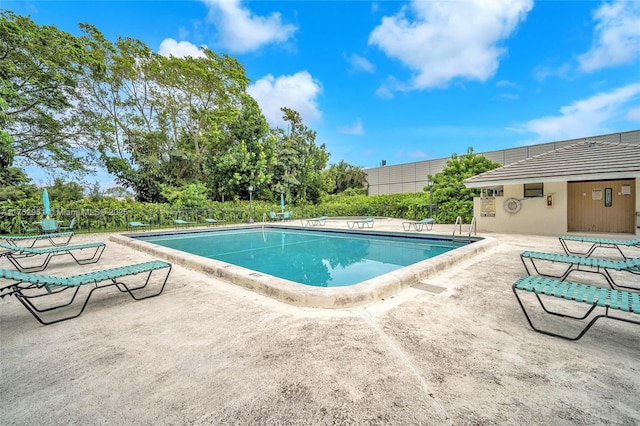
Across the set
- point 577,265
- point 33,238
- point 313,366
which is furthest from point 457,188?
point 33,238

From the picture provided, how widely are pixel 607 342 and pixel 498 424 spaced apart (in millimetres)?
1756

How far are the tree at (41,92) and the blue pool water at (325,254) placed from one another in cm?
1234

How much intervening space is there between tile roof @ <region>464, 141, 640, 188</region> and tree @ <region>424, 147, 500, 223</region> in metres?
2.57

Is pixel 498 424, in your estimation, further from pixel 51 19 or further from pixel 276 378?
pixel 51 19

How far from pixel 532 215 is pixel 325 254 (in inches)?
322

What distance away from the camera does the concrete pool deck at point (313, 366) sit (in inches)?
61.4

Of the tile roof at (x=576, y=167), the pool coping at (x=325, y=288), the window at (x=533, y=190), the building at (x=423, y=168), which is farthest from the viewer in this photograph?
the building at (x=423, y=168)

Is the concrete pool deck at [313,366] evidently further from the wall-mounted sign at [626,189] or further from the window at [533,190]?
the wall-mounted sign at [626,189]

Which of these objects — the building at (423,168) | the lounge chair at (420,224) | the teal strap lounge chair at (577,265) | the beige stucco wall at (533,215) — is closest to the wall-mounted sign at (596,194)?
the beige stucco wall at (533,215)

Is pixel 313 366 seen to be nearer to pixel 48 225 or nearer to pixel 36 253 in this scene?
pixel 36 253

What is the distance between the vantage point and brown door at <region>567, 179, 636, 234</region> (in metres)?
9.32

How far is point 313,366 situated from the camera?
200cm

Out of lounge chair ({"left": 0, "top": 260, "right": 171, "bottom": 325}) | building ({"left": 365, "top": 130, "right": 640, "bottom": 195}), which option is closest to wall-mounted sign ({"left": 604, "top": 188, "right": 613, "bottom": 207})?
building ({"left": 365, "top": 130, "right": 640, "bottom": 195})

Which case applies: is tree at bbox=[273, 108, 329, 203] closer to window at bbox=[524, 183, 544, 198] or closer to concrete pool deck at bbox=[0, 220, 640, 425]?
window at bbox=[524, 183, 544, 198]
